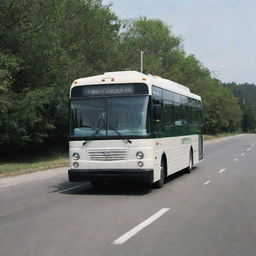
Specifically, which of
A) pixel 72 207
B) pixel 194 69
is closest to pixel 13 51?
pixel 72 207

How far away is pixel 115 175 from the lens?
39.7 feet

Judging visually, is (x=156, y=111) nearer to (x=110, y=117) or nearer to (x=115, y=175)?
(x=110, y=117)

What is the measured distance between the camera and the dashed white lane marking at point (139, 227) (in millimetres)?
7051

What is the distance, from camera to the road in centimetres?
664

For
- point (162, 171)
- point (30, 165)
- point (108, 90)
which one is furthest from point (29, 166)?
point (108, 90)

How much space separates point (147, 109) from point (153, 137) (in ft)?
2.47

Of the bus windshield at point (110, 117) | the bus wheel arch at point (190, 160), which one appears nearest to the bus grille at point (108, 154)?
the bus windshield at point (110, 117)

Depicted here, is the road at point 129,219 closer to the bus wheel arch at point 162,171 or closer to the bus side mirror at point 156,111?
the bus wheel arch at point 162,171

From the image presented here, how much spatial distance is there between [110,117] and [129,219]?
4119 millimetres

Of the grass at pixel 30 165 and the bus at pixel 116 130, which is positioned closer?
the bus at pixel 116 130

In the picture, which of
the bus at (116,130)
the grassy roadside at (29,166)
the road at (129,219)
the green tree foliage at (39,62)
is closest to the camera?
the road at (129,219)

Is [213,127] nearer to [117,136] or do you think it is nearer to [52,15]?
[52,15]

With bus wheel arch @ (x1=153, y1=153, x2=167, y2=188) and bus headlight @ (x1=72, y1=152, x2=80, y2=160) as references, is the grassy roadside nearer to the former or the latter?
bus headlight @ (x1=72, y1=152, x2=80, y2=160)

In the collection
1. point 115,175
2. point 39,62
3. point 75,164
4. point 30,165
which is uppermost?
point 39,62
